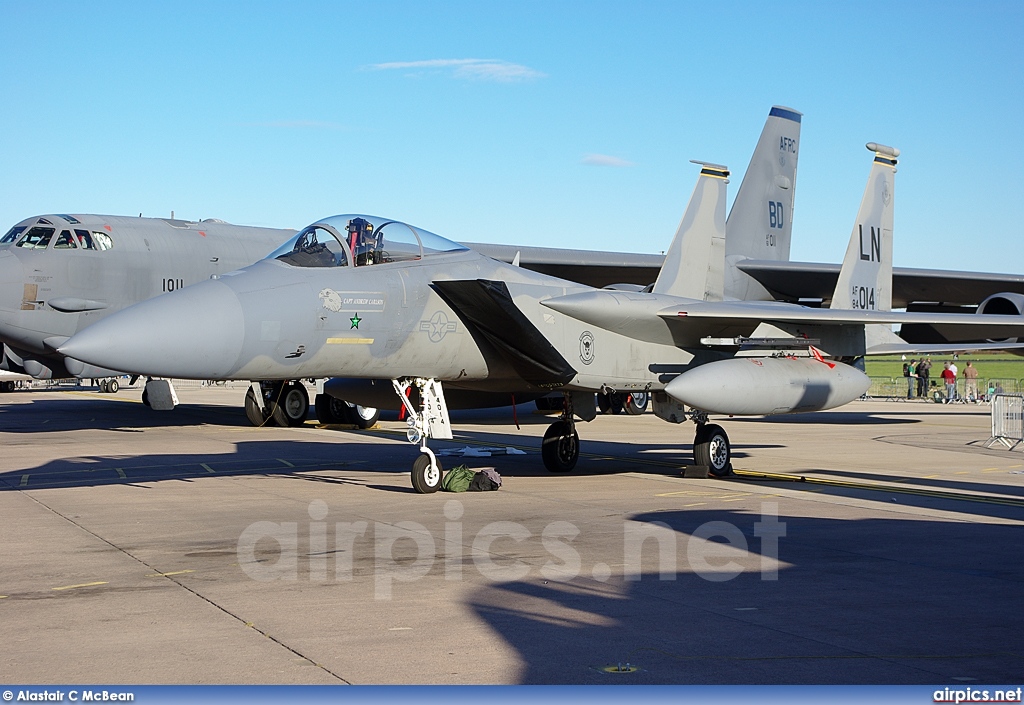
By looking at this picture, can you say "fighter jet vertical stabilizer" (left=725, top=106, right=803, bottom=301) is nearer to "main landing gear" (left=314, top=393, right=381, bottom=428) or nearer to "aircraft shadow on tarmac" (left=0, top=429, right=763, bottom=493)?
"aircraft shadow on tarmac" (left=0, top=429, right=763, bottom=493)

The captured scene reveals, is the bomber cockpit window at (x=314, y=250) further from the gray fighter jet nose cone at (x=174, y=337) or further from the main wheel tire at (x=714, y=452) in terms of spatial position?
the main wheel tire at (x=714, y=452)

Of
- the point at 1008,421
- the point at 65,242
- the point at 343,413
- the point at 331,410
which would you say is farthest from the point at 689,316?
the point at 65,242

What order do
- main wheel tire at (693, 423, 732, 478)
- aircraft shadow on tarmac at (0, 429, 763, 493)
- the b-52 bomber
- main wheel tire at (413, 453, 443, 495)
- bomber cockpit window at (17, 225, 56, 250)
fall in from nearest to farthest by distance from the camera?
1. the b-52 bomber
2. main wheel tire at (413, 453, 443, 495)
3. aircraft shadow on tarmac at (0, 429, 763, 493)
4. main wheel tire at (693, 423, 732, 478)
5. bomber cockpit window at (17, 225, 56, 250)

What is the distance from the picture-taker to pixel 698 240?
13.5 m

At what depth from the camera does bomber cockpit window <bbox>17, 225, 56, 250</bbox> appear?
18.2 meters

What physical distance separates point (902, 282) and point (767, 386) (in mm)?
13408

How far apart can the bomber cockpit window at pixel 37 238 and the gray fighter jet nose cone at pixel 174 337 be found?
10677mm

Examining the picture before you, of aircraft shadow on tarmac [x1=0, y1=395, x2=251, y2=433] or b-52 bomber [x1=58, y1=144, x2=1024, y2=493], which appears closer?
b-52 bomber [x1=58, y1=144, x2=1024, y2=493]

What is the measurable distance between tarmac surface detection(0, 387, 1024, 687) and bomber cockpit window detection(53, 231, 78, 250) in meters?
5.32

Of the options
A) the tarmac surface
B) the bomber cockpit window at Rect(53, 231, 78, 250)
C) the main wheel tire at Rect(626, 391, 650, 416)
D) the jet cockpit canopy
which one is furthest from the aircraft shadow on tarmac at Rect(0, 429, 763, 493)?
the main wheel tire at Rect(626, 391, 650, 416)

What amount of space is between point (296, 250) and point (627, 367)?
4.11 meters

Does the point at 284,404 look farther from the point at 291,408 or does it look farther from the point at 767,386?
the point at 767,386

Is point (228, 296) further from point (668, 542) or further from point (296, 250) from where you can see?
point (668, 542)

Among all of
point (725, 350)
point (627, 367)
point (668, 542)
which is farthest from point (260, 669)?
point (725, 350)
